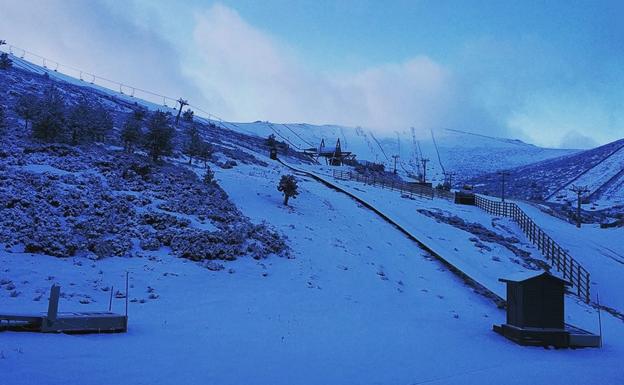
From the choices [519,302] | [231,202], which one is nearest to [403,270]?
[519,302]

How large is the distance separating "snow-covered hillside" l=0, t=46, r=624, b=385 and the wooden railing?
89 centimetres

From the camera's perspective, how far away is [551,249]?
2908 centimetres

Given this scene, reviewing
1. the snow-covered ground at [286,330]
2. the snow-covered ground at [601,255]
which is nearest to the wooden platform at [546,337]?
the snow-covered ground at [286,330]

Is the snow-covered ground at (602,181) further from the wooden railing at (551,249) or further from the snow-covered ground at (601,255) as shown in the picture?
the snow-covered ground at (601,255)

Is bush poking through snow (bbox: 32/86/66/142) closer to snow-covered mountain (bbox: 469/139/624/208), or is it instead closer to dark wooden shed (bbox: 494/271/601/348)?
dark wooden shed (bbox: 494/271/601/348)

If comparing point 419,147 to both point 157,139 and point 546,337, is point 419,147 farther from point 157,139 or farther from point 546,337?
point 546,337

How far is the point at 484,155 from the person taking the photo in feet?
499

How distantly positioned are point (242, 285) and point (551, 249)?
22.2 m

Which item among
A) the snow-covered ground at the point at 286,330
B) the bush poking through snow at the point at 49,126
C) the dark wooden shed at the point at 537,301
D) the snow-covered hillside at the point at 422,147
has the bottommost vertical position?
the snow-covered ground at the point at 286,330

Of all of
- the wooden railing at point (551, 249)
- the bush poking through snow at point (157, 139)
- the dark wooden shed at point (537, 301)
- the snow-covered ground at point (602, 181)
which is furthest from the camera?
the snow-covered ground at point (602, 181)

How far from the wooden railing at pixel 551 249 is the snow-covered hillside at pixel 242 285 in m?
0.89

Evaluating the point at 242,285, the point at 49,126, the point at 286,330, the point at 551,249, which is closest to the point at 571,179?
the point at 551,249

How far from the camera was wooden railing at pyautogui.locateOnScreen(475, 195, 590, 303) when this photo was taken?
22.9 m

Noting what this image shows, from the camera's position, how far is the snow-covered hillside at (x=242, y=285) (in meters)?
8.37
